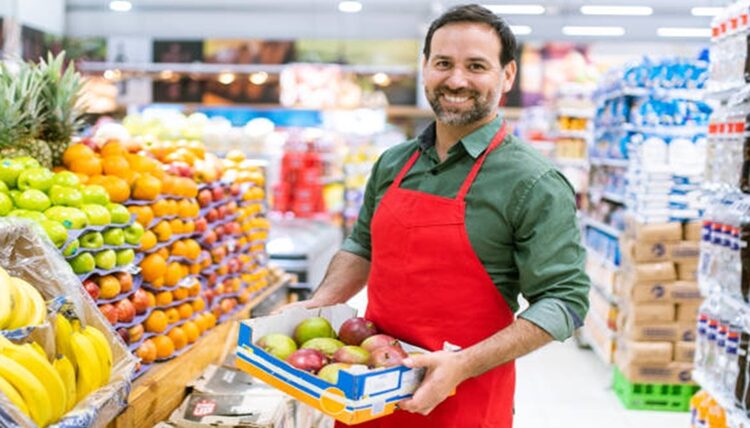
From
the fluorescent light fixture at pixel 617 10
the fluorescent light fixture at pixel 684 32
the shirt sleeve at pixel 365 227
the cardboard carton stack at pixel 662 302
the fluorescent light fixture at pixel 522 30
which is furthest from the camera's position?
the fluorescent light fixture at pixel 522 30

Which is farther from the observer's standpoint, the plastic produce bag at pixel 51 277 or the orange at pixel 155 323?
the orange at pixel 155 323

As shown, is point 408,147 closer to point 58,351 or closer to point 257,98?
point 58,351

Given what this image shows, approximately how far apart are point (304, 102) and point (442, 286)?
43.3 ft

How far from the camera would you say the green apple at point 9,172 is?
276cm

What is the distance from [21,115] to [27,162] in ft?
0.98

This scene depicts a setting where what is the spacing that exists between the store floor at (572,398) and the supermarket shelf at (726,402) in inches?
72.7

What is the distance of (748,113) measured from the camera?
3156 millimetres

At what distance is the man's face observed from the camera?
83.7 inches

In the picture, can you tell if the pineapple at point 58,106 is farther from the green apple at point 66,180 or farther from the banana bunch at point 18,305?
the banana bunch at point 18,305

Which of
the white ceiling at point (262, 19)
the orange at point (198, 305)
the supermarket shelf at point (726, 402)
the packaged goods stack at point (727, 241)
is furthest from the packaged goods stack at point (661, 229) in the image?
the white ceiling at point (262, 19)

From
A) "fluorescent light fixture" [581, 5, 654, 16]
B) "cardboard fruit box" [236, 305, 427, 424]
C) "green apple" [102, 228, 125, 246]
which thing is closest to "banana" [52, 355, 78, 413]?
"cardboard fruit box" [236, 305, 427, 424]

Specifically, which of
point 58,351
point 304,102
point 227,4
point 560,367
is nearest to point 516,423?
point 560,367

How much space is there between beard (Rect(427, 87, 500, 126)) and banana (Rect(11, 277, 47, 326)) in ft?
3.72

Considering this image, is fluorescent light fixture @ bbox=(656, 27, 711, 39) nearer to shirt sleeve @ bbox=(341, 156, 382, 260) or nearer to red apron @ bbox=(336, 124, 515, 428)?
shirt sleeve @ bbox=(341, 156, 382, 260)
